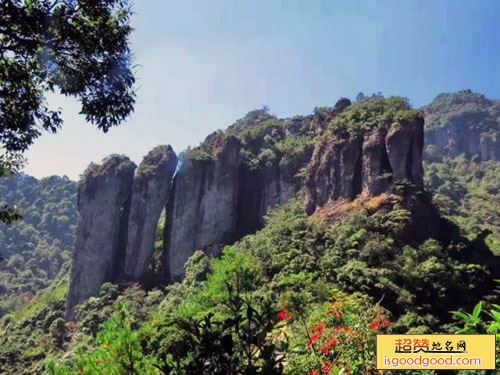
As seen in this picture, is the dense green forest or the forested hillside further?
the forested hillside

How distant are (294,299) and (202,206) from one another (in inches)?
975

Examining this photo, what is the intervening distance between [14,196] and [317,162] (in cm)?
8970

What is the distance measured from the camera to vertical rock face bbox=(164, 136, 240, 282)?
41.2 metres

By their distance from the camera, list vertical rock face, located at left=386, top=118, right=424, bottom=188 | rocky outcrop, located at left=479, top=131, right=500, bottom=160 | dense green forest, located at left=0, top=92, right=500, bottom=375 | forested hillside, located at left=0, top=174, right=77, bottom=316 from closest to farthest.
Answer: dense green forest, located at left=0, top=92, right=500, bottom=375 → vertical rock face, located at left=386, top=118, right=424, bottom=188 → forested hillside, located at left=0, top=174, right=77, bottom=316 → rocky outcrop, located at left=479, top=131, right=500, bottom=160

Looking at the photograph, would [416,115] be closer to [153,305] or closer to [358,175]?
[358,175]

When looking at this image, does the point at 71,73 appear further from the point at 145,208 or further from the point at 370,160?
the point at 145,208

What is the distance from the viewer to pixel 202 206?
42562mm

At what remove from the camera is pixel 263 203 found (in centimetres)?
4397

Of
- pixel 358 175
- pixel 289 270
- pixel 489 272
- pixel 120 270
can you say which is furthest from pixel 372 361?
pixel 120 270

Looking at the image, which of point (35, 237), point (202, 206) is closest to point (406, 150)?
point (202, 206)

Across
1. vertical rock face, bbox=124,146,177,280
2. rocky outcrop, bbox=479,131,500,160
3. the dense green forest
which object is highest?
rocky outcrop, bbox=479,131,500,160

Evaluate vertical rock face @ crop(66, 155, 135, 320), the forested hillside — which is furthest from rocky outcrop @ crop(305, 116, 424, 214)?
the forested hillside

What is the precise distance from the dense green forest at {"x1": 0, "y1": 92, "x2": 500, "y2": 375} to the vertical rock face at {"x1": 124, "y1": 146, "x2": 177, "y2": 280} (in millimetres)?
2068

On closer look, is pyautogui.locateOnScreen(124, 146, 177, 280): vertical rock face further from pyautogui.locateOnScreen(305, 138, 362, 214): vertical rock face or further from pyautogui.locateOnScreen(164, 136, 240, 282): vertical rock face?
pyautogui.locateOnScreen(305, 138, 362, 214): vertical rock face
